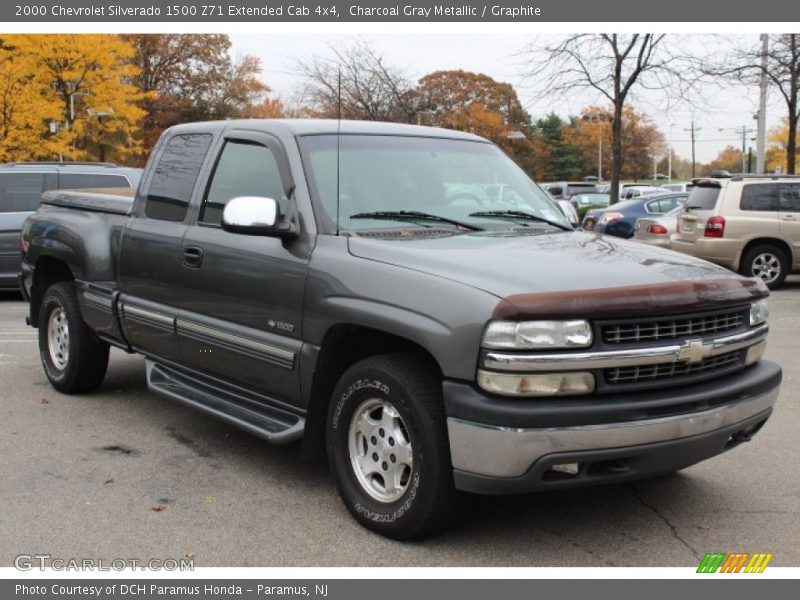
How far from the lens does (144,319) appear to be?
5824 mm

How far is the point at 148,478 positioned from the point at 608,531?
248 centimetres

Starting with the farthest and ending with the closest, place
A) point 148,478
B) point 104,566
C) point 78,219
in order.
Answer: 1. point 78,219
2. point 148,478
3. point 104,566

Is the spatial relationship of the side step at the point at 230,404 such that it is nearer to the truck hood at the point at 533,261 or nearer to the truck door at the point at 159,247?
the truck door at the point at 159,247

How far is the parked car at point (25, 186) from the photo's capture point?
13.2 metres

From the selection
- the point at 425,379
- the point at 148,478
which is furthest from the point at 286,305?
the point at 148,478

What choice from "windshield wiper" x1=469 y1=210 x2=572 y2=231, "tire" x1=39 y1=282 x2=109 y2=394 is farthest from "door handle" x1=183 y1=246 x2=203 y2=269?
"tire" x1=39 y1=282 x2=109 y2=394

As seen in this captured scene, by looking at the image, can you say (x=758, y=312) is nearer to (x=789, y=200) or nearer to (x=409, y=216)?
(x=409, y=216)

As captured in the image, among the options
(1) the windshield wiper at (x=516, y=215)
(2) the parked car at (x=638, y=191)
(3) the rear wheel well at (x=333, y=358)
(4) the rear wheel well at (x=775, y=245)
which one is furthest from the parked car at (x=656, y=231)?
(3) the rear wheel well at (x=333, y=358)

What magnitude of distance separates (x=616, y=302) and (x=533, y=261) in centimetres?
49

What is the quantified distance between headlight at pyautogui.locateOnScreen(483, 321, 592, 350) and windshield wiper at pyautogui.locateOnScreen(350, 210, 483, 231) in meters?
1.26

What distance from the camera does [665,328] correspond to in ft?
12.5

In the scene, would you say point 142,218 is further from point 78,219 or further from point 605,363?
point 605,363

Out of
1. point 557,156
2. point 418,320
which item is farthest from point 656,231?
point 557,156

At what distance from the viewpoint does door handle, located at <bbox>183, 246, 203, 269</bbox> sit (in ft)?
17.3
